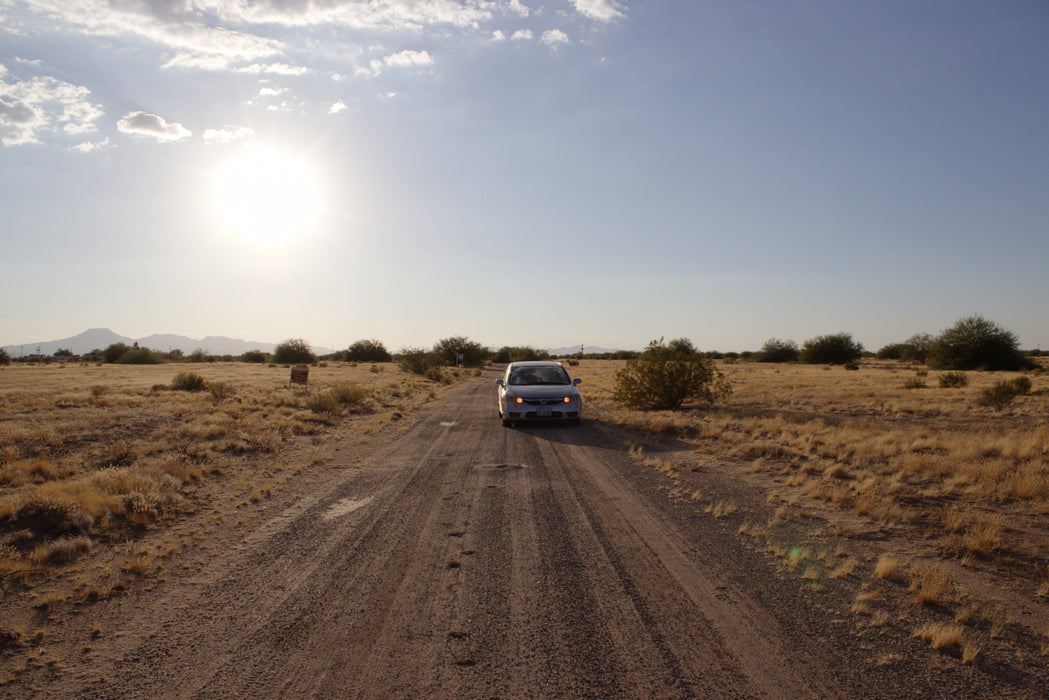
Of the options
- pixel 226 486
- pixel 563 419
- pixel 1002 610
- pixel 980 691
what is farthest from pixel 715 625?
pixel 563 419

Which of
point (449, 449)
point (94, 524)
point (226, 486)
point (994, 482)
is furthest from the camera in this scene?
point (449, 449)

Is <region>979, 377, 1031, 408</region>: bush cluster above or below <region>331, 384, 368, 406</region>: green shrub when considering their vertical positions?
above

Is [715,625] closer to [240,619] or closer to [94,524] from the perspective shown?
[240,619]

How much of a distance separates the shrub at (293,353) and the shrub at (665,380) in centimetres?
5648

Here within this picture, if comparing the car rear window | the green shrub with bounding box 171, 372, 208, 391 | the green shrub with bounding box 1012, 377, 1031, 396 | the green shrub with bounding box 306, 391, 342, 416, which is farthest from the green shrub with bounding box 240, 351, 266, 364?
the green shrub with bounding box 1012, 377, 1031, 396

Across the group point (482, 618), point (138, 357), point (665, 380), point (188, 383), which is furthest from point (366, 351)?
point (482, 618)

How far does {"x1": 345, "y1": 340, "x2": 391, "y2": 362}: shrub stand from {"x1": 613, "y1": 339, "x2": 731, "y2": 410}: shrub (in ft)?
224

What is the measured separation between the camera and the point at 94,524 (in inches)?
224

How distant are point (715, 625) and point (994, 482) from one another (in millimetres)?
6478

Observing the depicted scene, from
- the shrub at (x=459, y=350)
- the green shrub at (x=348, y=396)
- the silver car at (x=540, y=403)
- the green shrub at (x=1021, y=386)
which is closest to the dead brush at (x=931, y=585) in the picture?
the silver car at (x=540, y=403)

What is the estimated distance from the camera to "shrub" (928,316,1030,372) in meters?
41.2

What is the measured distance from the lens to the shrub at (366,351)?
8106 cm

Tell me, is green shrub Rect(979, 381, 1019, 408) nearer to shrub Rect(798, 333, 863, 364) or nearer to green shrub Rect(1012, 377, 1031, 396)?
green shrub Rect(1012, 377, 1031, 396)

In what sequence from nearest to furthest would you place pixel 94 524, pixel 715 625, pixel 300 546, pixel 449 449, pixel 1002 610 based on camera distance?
pixel 715 625 → pixel 1002 610 → pixel 300 546 → pixel 94 524 → pixel 449 449
